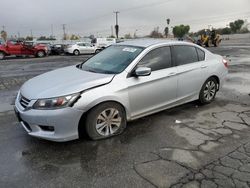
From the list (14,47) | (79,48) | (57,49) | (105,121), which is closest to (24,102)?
(105,121)

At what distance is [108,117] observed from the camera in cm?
434

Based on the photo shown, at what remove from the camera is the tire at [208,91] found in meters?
6.04

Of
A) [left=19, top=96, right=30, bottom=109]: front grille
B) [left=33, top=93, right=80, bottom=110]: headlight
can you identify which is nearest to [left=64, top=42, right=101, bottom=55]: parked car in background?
[left=19, top=96, right=30, bottom=109]: front grille

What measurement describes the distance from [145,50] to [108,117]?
4.85 feet

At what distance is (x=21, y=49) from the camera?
81.1 feet

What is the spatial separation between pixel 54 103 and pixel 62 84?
0.43 m

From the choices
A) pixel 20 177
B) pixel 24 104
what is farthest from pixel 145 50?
pixel 20 177

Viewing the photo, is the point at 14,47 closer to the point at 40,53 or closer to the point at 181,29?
the point at 40,53

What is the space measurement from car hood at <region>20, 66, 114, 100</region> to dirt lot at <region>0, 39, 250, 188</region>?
83cm

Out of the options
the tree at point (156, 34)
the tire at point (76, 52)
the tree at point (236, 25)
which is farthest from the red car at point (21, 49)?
the tree at point (236, 25)

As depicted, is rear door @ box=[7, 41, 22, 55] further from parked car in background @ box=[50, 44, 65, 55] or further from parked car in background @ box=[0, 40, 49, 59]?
parked car in background @ box=[50, 44, 65, 55]

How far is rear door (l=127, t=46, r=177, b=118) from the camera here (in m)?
4.61

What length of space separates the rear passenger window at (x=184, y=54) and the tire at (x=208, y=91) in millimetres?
653

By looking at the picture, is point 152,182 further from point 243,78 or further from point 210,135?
point 243,78
